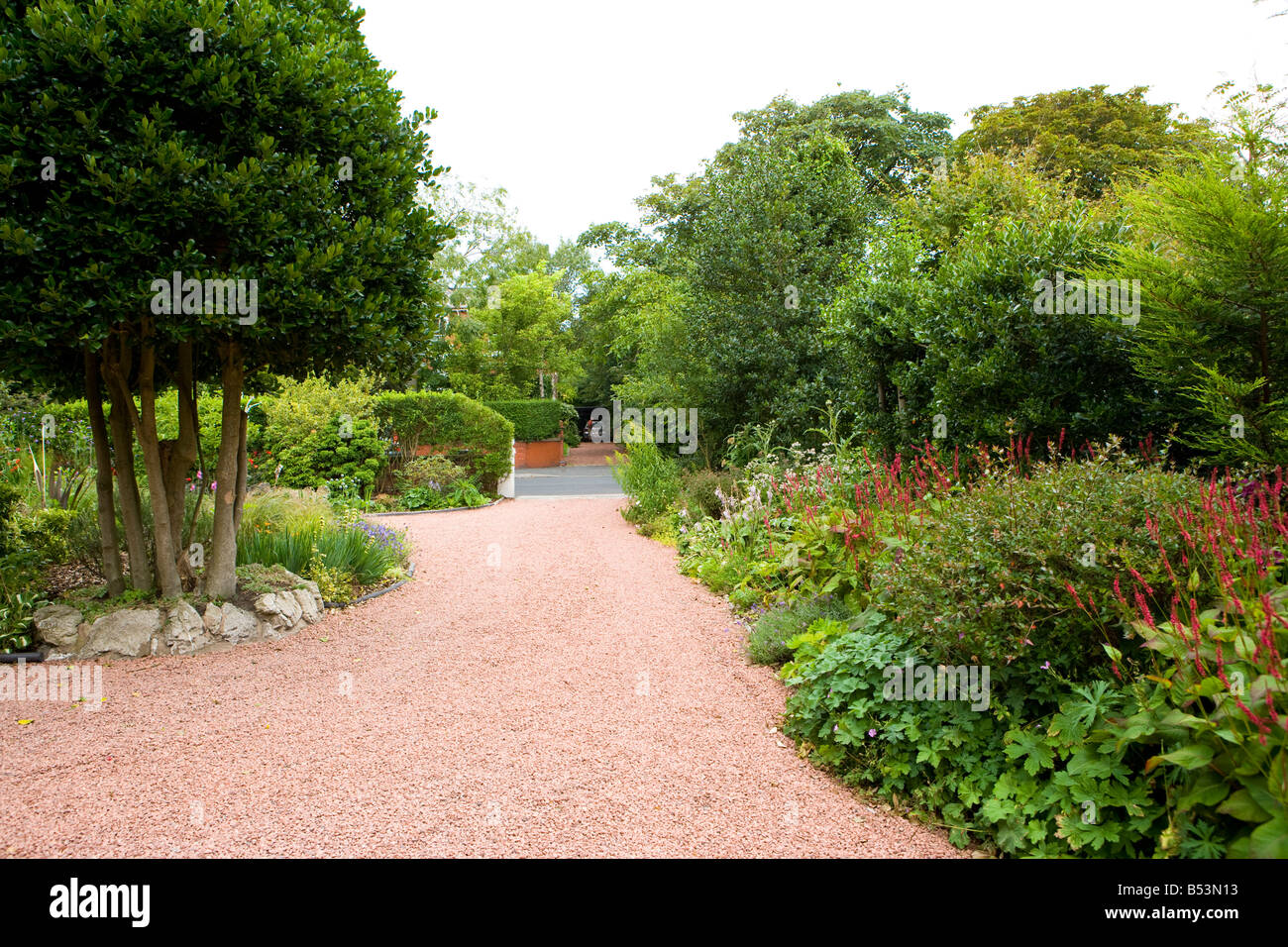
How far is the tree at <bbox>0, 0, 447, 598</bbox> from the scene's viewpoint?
4371mm

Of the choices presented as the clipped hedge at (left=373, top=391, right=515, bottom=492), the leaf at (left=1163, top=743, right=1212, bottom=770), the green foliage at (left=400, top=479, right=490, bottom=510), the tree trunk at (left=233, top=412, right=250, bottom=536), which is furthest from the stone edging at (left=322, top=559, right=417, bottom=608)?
the clipped hedge at (left=373, top=391, right=515, bottom=492)

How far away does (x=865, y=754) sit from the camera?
3.49 meters

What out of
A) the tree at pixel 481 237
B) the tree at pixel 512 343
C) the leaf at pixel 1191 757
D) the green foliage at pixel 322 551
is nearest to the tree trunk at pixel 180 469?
the green foliage at pixel 322 551

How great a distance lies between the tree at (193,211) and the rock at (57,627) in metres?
0.40

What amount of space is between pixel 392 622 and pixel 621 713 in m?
2.81

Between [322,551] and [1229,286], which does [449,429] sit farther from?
[1229,286]

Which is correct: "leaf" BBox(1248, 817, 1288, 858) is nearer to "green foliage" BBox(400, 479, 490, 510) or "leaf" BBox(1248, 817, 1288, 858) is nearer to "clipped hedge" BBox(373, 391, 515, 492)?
"green foliage" BBox(400, 479, 490, 510)

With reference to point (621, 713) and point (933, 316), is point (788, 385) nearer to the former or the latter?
point (933, 316)

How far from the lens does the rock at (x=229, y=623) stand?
217 inches

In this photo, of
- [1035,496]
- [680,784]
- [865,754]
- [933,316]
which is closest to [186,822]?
[680,784]

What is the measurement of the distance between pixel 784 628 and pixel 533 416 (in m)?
26.9

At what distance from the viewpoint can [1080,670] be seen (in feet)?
10.5

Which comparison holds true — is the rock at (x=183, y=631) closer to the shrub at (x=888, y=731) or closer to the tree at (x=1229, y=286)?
the shrub at (x=888, y=731)

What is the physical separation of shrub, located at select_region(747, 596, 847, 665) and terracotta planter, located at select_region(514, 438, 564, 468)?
26.8 meters
